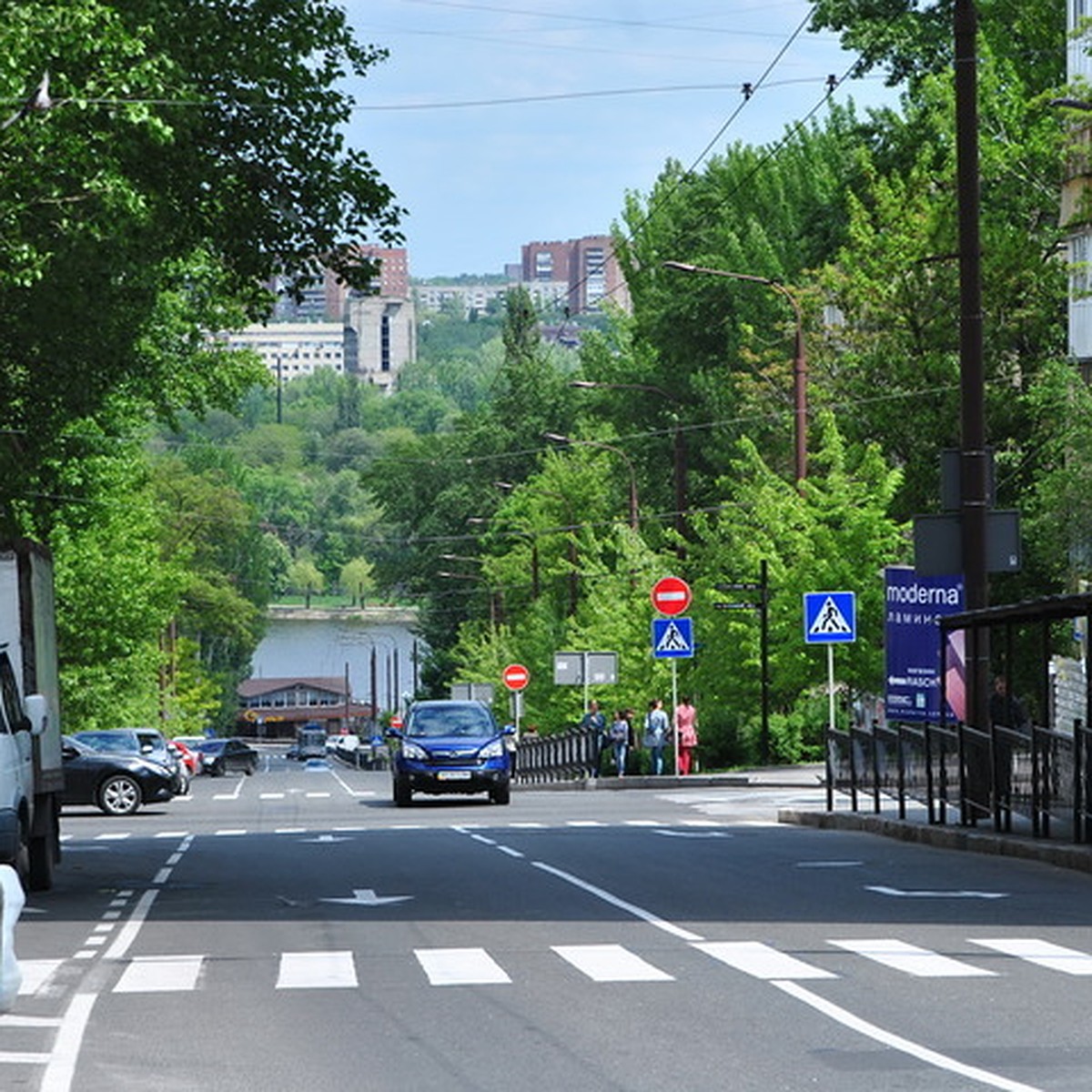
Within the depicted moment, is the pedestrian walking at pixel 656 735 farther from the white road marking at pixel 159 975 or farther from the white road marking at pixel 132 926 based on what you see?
the white road marking at pixel 159 975

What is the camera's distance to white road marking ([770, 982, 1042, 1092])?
1131 cm

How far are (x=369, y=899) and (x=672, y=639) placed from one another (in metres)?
34.9

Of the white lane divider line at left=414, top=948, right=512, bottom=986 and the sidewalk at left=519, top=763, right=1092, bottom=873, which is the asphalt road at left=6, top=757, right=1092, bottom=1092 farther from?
the sidewalk at left=519, top=763, right=1092, bottom=873

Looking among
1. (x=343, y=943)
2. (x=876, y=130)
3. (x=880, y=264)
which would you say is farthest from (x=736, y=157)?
(x=343, y=943)

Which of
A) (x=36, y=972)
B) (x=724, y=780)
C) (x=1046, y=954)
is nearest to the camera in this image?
(x=1046, y=954)

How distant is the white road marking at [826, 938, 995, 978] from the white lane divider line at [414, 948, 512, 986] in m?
2.09

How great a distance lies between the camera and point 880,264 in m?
65.3

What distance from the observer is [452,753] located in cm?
4841

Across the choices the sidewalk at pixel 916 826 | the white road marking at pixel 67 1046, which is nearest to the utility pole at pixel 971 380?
the sidewalk at pixel 916 826

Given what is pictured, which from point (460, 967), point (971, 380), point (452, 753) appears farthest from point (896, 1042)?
point (452, 753)

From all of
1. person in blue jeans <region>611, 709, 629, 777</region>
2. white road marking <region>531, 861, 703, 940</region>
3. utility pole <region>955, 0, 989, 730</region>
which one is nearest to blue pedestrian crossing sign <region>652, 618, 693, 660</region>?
person in blue jeans <region>611, 709, 629, 777</region>

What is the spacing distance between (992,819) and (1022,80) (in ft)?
141

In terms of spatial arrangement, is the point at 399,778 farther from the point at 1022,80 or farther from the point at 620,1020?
the point at 620,1020

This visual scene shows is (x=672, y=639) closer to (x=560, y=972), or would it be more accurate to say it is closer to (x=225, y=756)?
(x=560, y=972)
